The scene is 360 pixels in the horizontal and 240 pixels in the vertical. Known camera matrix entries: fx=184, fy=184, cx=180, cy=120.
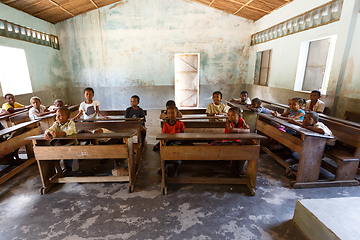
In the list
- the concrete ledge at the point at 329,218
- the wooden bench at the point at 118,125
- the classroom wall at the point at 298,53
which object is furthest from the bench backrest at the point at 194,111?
the classroom wall at the point at 298,53

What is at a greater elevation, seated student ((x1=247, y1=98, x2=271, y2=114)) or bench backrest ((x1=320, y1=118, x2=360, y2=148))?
seated student ((x1=247, y1=98, x2=271, y2=114))

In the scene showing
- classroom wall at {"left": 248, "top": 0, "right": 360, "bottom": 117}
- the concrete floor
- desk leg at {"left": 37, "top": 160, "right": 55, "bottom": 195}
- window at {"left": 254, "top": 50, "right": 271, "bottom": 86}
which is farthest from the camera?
window at {"left": 254, "top": 50, "right": 271, "bottom": 86}

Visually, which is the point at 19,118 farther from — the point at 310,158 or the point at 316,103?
the point at 316,103

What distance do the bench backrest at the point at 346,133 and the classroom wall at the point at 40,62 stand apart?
340 inches

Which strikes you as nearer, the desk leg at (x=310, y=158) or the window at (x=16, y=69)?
the desk leg at (x=310, y=158)

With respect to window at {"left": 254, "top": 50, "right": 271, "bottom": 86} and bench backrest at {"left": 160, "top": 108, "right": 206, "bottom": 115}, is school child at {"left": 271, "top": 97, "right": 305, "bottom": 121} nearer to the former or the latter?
bench backrest at {"left": 160, "top": 108, "right": 206, "bottom": 115}

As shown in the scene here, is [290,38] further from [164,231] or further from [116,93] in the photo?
[116,93]

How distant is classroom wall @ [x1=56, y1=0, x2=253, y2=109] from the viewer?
27.1ft

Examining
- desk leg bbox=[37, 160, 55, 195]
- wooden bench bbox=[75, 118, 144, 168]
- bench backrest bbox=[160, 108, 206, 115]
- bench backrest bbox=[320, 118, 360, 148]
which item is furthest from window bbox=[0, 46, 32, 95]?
bench backrest bbox=[320, 118, 360, 148]

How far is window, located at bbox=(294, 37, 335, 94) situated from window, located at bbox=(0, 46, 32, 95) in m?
9.56

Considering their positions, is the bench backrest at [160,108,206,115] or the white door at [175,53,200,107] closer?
the bench backrest at [160,108,206,115]

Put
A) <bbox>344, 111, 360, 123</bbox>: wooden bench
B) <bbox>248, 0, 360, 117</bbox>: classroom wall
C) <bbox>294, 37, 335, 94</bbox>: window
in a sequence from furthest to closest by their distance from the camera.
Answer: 1. <bbox>294, 37, 335, 94</bbox>: window
2. <bbox>248, 0, 360, 117</bbox>: classroom wall
3. <bbox>344, 111, 360, 123</bbox>: wooden bench

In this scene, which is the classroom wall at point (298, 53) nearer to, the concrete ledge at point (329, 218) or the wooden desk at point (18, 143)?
the concrete ledge at point (329, 218)

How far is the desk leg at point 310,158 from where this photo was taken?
268 cm
